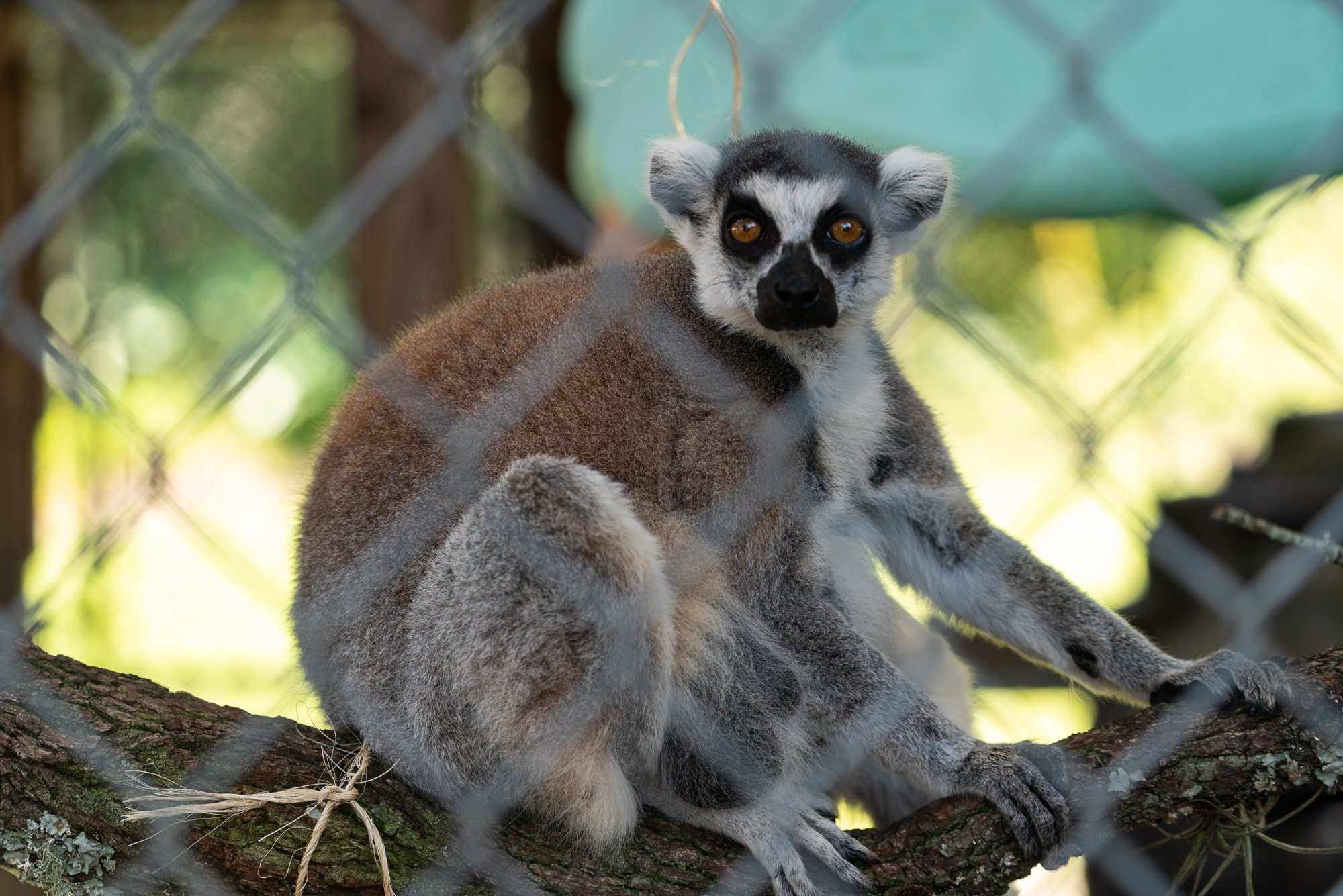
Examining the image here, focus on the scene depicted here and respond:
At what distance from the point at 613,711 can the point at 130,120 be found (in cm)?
132

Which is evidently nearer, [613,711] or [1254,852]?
[613,711]

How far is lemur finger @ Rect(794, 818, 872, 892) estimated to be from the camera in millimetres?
2086

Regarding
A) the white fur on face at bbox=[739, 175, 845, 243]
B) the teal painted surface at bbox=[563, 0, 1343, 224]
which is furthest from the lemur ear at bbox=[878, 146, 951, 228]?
the teal painted surface at bbox=[563, 0, 1343, 224]

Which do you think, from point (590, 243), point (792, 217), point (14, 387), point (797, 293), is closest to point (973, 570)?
point (797, 293)

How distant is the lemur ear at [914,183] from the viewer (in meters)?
2.72

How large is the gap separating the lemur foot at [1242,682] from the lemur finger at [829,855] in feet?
2.30

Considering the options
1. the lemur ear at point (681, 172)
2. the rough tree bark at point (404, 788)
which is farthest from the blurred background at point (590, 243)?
the rough tree bark at point (404, 788)

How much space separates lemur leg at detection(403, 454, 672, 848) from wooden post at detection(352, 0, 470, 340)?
2.05 meters

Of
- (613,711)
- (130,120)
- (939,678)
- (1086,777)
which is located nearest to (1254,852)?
(939,678)

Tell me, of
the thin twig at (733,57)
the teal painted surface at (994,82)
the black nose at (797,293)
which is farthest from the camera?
the teal painted surface at (994,82)

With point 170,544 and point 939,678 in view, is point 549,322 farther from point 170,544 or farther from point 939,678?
point 170,544

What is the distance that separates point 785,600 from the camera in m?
2.38

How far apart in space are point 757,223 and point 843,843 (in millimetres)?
1284

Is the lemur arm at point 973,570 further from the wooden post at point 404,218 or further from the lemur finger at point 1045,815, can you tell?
the wooden post at point 404,218
